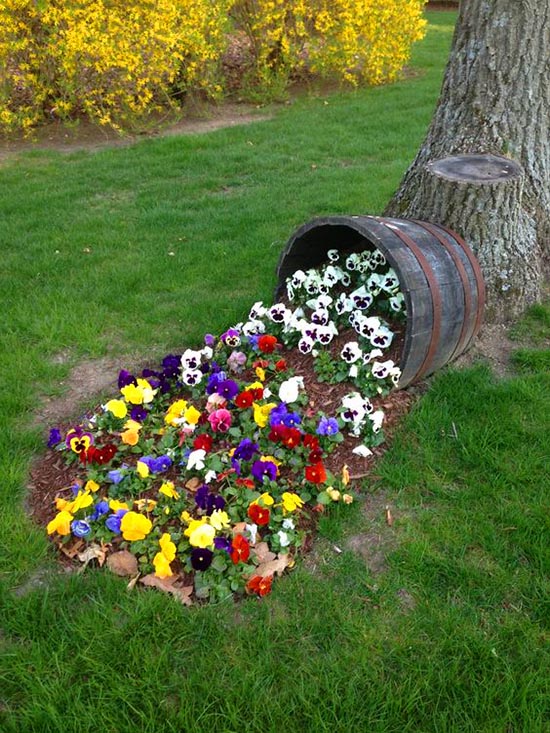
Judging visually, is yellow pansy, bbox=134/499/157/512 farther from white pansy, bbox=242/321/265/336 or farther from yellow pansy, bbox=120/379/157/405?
white pansy, bbox=242/321/265/336

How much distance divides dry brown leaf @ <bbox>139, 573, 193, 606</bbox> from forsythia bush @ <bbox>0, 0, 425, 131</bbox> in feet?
24.8

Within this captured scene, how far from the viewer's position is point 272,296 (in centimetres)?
457

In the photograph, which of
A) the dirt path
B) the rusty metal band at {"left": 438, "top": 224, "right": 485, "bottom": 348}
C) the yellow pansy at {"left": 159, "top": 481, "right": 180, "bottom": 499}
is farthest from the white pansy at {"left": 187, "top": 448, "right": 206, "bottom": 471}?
the dirt path

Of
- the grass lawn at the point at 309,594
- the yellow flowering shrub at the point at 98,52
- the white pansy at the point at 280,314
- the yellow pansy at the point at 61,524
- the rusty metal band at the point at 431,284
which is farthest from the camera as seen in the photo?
the yellow flowering shrub at the point at 98,52

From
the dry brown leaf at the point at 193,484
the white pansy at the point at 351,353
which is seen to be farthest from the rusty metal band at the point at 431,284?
the dry brown leaf at the point at 193,484

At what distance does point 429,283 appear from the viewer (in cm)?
321

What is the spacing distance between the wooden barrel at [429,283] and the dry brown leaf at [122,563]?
61.9 inches

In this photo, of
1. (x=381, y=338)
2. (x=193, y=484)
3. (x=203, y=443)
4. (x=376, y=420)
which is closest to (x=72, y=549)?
(x=193, y=484)

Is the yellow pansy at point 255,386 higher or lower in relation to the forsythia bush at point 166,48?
lower

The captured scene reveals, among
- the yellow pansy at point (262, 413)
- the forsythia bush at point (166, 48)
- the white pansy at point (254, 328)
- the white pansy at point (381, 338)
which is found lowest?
the yellow pansy at point (262, 413)

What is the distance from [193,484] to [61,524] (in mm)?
585

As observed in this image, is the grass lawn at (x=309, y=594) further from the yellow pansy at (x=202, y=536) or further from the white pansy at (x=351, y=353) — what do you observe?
the white pansy at (x=351, y=353)

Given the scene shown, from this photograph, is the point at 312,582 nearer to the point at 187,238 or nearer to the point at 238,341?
the point at 238,341

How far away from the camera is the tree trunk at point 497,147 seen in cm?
381
